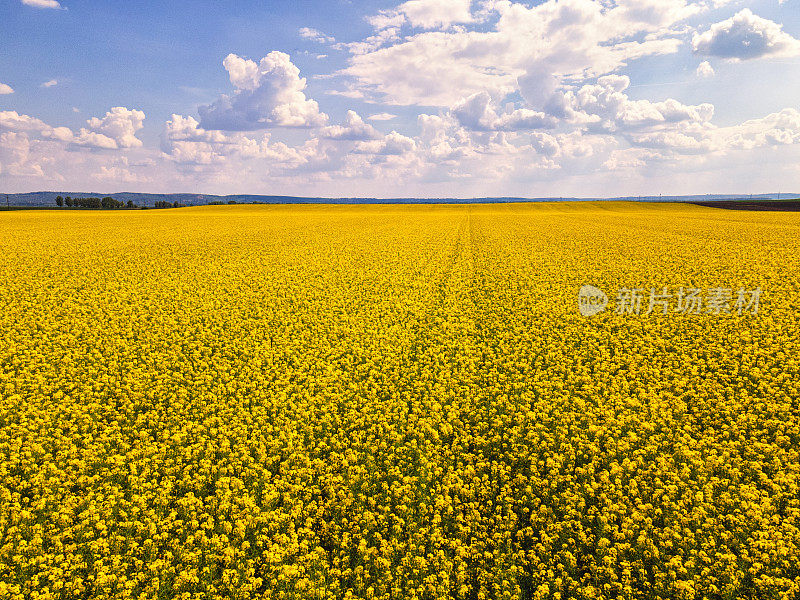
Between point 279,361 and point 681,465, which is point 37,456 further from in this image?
point 681,465

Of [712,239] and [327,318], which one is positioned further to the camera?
[712,239]

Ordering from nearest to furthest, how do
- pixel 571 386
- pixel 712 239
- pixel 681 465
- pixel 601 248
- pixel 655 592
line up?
1. pixel 655 592
2. pixel 681 465
3. pixel 571 386
4. pixel 601 248
5. pixel 712 239

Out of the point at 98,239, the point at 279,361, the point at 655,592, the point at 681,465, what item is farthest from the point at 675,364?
the point at 98,239

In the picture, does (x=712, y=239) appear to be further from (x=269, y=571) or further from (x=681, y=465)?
(x=269, y=571)

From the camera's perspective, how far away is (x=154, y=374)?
11.6 meters

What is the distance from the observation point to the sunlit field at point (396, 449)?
595 centimetres

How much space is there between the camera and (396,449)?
8.35 metres

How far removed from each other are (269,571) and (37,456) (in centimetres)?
536

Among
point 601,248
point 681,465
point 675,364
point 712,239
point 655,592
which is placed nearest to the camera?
point 655,592

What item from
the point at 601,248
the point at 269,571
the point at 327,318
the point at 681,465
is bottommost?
the point at 269,571

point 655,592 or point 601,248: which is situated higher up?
point 601,248

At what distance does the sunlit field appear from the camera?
19.5 ft

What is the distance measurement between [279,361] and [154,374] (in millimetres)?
3089

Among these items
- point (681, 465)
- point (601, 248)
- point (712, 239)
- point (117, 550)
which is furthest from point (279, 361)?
point (712, 239)
